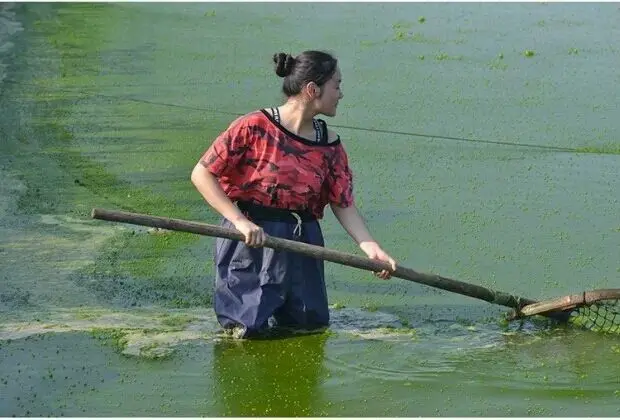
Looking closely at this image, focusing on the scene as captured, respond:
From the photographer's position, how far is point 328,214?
688 centimetres

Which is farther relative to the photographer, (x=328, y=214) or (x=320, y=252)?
(x=328, y=214)

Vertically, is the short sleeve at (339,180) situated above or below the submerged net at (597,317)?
above

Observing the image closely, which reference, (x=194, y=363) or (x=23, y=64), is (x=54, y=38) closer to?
(x=23, y=64)

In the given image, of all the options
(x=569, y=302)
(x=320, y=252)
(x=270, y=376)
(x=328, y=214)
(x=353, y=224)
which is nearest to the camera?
(x=270, y=376)

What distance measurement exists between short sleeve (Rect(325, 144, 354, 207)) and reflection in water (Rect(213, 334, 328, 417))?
21.7 inches

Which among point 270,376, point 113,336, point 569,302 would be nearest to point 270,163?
point 270,376

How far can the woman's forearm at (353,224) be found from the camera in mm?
5066

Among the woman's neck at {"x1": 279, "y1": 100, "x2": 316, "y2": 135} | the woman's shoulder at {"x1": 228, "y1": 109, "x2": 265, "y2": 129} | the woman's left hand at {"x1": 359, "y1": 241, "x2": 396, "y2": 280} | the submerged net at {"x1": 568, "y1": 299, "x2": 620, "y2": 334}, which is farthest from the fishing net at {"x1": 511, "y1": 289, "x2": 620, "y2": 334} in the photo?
the woman's shoulder at {"x1": 228, "y1": 109, "x2": 265, "y2": 129}

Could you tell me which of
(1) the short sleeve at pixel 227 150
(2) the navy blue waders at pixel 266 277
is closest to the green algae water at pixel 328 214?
(2) the navy blue waders at pixel 266 277

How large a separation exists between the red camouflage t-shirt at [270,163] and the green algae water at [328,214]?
58 centimetres

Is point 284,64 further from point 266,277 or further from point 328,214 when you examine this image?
point 328,214

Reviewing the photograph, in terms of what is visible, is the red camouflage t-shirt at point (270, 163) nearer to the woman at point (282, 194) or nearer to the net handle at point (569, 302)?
the woman at point (282, 194)

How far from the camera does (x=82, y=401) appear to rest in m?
4.43

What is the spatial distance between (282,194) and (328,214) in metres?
1.90
